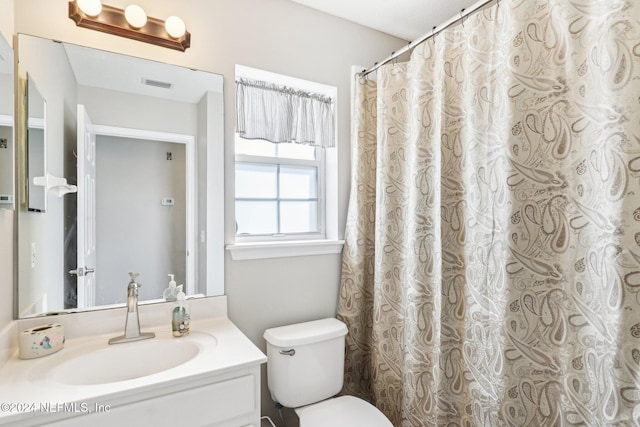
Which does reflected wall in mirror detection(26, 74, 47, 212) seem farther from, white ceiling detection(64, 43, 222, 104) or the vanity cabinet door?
the vanity cabinet door

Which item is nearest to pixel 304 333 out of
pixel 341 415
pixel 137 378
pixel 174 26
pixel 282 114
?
pixel 341 415

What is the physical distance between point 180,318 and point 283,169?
101cm

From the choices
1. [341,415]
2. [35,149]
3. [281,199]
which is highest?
[35,149]

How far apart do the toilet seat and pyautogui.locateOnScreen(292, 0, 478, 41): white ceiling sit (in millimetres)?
2059

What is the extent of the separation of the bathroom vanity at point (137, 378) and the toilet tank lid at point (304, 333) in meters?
0.23

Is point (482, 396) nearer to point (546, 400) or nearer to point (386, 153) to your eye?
point (546, 400)

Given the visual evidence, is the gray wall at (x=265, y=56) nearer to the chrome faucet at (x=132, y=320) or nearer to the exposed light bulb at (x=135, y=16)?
the exposed light bulb at (x=135, y=16)

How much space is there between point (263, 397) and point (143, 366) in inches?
28.0

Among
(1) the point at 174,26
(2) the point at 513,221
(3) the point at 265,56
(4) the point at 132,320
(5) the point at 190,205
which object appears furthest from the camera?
(3) the point at 265,56

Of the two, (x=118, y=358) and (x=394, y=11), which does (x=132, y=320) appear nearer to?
(x=118, y=358)

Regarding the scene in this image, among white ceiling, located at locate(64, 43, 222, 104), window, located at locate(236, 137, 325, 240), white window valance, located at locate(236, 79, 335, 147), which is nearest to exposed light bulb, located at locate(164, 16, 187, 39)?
white ceiling, located at locate(64, 43, 222, 104)

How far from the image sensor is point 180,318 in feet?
4.44

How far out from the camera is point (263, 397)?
1.73 meters

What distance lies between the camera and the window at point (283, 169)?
1780 mm
